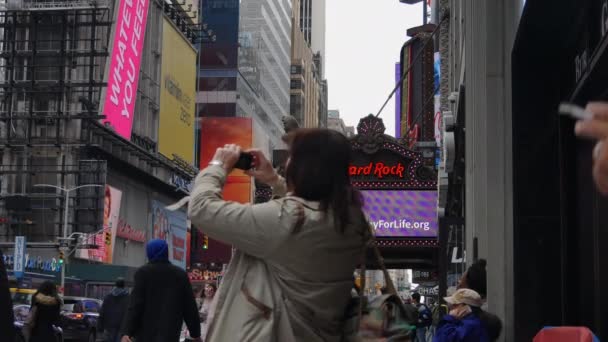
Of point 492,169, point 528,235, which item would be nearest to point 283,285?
point 528,235

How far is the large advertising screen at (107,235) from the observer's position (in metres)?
73.0

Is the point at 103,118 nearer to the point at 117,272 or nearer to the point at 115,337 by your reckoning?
the point at 117,272

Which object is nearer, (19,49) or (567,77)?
(567,77)

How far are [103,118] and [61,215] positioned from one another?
819 centimetres

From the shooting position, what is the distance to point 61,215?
73000mm

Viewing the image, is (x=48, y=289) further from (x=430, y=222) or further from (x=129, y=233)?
(x=129, y=233)

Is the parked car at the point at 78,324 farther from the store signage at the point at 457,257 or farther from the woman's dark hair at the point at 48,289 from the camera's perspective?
the woman's dark hair at the point at 48,289

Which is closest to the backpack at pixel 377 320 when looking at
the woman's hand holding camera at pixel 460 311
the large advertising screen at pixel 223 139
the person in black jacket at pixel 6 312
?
the person in black jacket at pixel 6 312

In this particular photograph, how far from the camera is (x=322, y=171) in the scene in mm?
3727

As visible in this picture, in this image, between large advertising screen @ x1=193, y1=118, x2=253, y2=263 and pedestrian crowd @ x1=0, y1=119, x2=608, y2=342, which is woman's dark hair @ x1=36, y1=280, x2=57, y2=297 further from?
large advertising screen @ x1=193, y1=118, x2=253, y2=263

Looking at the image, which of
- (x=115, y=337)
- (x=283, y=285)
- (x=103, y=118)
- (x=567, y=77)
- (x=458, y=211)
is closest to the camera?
(x=283, y=285)

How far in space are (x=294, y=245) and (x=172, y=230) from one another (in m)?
93.2

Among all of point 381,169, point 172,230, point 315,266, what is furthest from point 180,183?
point 315,266

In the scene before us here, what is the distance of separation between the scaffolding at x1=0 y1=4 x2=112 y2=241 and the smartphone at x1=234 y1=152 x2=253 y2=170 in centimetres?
6901
